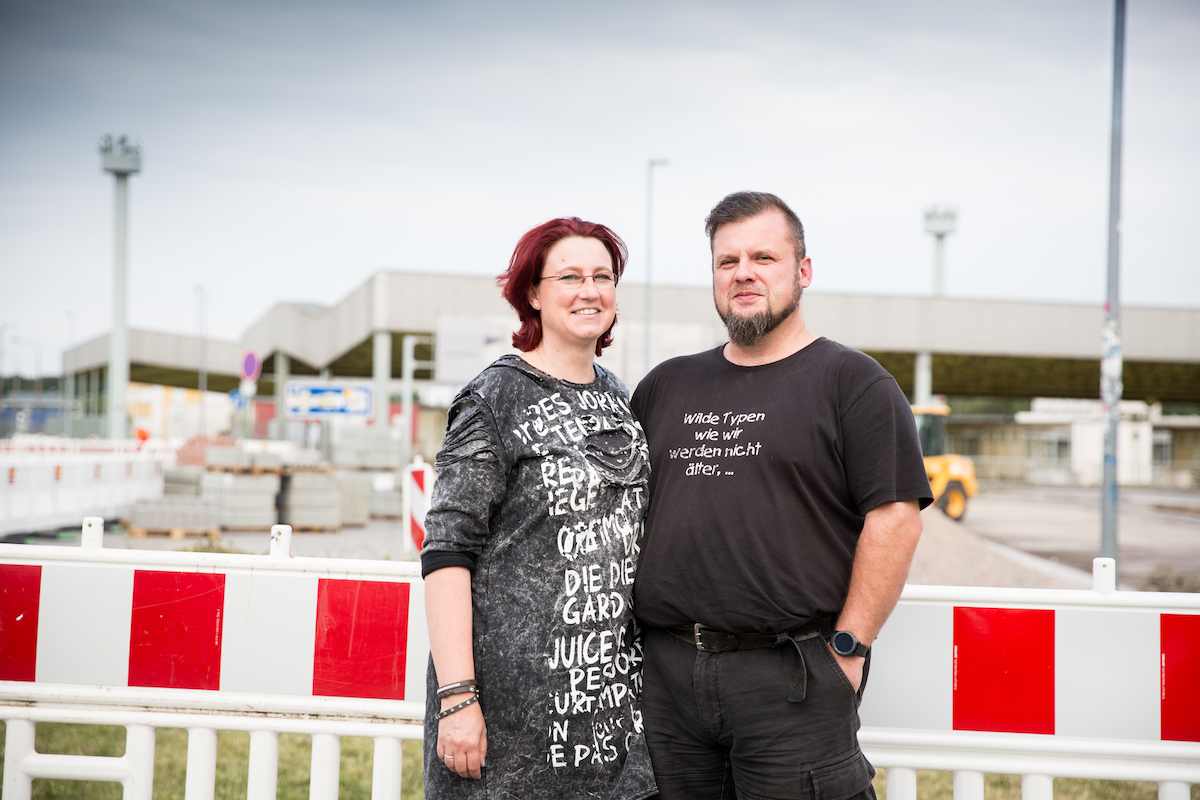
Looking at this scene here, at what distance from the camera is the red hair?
7.66 ft

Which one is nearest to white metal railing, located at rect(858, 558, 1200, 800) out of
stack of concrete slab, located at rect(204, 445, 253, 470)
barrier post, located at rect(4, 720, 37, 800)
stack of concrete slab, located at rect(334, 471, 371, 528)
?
barrier post, located at rect(4, 720, 37, 800)

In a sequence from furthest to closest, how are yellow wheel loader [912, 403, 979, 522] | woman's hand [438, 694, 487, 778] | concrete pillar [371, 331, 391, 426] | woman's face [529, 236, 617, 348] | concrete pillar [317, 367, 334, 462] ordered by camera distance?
concrete pillar [371, 331, 391, 426] → concrete pillar [317, 367, 334, 462] → yellow wheel loader [912, 403, 979, 522] → woman's face [529, 236, 617, 348] → woman's hand [438, 694, 487, 778]

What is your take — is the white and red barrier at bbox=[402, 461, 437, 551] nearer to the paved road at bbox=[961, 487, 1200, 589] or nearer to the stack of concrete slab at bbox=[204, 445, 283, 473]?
the paved road at bbox=[961, 487, 1200, 589]

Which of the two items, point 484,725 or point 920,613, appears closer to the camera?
point 484,725

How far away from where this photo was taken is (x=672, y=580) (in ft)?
7.40

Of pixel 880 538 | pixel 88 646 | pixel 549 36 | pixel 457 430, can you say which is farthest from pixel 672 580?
pixel 549 36

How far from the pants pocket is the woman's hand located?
83cm

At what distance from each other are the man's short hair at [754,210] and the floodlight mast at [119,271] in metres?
33.0

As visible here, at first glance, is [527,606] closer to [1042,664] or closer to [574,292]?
[574,292]

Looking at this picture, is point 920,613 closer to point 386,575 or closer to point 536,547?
point 536,547

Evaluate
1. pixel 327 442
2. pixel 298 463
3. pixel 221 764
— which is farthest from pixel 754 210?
pixel 327 442

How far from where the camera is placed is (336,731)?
8.75 feet

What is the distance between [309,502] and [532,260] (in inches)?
626

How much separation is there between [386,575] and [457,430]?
0.77 meters
